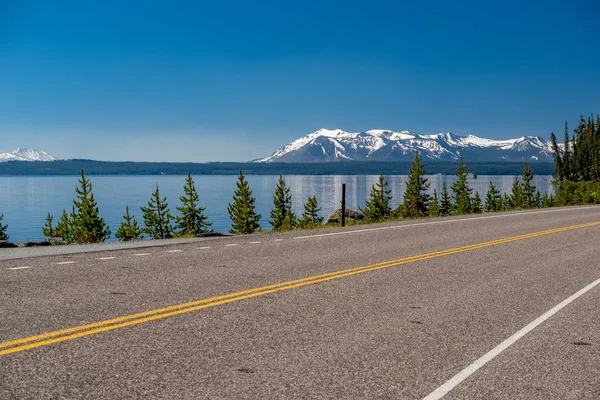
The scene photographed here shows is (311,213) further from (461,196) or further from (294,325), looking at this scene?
(294,325)

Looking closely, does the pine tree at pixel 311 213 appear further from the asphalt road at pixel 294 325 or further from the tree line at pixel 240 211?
the asphalt road at pixel 294 325

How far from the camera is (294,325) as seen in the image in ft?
22.7

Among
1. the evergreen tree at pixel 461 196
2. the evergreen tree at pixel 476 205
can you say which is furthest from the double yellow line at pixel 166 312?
the evergreen tree at pixel 461 196

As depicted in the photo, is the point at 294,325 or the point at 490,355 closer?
the point at 490,355

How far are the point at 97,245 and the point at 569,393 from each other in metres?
11.3

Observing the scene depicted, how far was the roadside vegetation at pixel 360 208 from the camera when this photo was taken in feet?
227

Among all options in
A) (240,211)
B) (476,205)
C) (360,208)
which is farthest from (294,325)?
(476,205)

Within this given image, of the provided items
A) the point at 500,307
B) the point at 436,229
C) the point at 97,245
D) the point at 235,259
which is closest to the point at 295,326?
the point at 500,307

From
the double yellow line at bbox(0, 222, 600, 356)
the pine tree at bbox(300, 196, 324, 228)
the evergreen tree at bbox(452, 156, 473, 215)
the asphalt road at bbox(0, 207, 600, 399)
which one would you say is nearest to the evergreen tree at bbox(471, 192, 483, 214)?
the evergreen tree at bbox(452, 156, 473, 215)

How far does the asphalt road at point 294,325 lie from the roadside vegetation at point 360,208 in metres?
9.27

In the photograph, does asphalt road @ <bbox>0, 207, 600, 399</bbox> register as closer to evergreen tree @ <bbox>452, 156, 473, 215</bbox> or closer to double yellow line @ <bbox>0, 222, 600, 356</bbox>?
double yellow line @ <bbox>0, 222, 600, 356</bbox>

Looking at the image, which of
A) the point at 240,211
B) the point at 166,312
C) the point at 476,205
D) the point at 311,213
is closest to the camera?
the point at 166,312

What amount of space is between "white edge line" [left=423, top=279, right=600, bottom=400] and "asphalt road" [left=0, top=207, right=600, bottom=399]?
0.03 m

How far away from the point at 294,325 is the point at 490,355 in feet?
7.43
